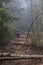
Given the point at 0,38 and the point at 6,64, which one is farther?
the point at 0,38

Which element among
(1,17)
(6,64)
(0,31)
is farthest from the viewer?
(0,31)

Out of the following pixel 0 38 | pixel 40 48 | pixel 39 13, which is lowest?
pixel 40 48

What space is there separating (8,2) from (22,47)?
1.45 meters

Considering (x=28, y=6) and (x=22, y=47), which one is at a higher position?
(x=28, y=6)

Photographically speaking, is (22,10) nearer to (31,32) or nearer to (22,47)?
(31,32)

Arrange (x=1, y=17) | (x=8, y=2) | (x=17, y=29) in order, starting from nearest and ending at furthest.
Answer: (x=1, y=17)
(x=8, y=2)
(x=17, y=29)

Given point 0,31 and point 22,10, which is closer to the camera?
point 0,31

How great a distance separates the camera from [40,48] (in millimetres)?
5664

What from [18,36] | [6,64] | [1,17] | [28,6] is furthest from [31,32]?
[6,64]

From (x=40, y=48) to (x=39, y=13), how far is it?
1126mm

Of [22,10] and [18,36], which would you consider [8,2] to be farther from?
[18,36]

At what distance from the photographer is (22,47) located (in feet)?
18.4

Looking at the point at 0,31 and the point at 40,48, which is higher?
the point at 0,31

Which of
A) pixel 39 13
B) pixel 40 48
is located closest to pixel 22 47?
pixel 40 48
